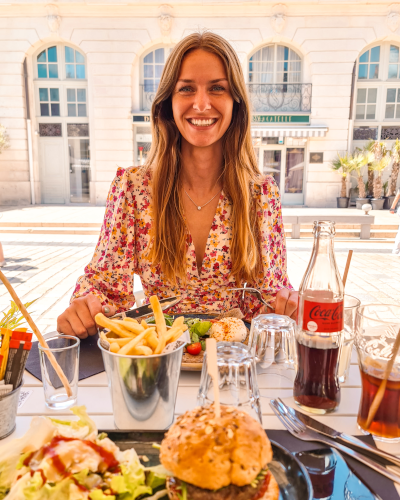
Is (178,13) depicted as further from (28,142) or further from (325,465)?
(325,465)

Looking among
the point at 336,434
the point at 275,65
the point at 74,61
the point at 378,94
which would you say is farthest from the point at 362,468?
the point at 378,94

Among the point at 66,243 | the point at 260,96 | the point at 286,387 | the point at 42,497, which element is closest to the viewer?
the point at 42,497

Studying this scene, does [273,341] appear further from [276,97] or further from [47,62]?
[47,62]

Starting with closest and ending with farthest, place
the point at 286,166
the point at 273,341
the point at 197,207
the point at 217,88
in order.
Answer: the point at 273,341 < the point at 217,88 < the point at 197,207 < the point at 286,166

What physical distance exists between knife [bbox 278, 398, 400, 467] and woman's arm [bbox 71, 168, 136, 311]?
130cm

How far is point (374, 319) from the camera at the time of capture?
3.74ft

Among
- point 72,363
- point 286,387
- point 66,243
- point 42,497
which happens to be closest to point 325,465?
point 286,387

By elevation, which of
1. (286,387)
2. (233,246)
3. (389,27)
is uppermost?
(389,27)

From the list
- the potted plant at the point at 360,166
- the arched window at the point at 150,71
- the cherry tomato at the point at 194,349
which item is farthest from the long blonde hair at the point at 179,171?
the arched window at the point at 150,71

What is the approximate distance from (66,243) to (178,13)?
37.7ft

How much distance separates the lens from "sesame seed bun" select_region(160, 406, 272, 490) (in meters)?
0.71

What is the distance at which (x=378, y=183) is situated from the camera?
16.7 metres

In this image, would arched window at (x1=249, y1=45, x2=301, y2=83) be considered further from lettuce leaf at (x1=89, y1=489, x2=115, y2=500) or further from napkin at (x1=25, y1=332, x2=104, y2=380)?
lettuce leaf at (x1=89, y1=489, x2=115, y2=500)

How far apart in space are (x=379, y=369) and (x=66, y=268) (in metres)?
7.11
